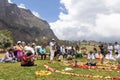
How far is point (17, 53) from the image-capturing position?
132 feet

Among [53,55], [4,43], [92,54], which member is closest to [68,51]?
[92,54]

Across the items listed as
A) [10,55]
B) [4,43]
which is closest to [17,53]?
[10,55]

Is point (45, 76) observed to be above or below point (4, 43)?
below

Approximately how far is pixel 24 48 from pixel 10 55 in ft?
8.73

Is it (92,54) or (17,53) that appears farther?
(92,54)

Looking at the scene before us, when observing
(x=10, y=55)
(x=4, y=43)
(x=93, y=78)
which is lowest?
(x=93, y=78)

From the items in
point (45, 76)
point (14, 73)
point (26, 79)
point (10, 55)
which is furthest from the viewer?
point (10, 55)

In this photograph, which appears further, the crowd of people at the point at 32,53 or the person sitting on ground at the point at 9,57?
the person sitting on ground at the point at 9,57

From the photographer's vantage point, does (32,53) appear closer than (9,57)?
Yes

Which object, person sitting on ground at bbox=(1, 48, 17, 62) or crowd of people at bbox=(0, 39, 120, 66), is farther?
person sitting on ground at bbox=(1, 48, 17, 62)

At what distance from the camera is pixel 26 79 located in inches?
907

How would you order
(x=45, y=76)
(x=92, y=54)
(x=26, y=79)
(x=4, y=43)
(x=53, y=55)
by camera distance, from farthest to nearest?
1. (x=4, y=43)
2. (x=92, y=54)
3. (x=53, y=55)
4. (x=45, y=76)
5. (x=26, y=79)

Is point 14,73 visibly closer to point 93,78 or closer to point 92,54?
point 93,78

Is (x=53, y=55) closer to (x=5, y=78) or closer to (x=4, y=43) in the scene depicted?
(x=5, y=78)
